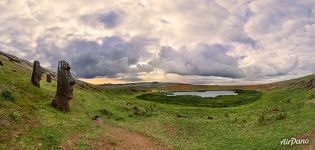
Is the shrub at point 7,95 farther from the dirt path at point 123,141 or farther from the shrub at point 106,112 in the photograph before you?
the shrub at point 106,112

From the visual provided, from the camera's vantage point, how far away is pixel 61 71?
42.7m

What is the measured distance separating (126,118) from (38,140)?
1760cm

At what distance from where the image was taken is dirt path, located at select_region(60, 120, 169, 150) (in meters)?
31.7

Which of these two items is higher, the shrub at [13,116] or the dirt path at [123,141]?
the shrub at [13,116]

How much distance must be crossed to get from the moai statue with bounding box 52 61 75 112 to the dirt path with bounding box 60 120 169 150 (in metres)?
5.67

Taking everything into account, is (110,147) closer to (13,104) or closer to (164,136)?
(164,136)

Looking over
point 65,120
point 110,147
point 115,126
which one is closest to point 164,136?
point 115,126

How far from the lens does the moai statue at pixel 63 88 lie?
137ft

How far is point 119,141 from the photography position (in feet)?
113

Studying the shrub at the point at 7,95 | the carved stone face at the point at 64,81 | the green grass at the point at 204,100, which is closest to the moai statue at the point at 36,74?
the carved stone face at the point at 64,81

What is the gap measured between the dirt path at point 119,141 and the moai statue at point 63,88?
5669mm

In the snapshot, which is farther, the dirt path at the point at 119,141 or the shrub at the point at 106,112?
the shrub at the point at 106,112

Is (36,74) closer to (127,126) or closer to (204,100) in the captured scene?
(127,126)

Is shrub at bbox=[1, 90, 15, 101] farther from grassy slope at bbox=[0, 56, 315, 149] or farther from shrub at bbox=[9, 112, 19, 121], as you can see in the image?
shrub at bbox=[9, 112, 19, 121]
